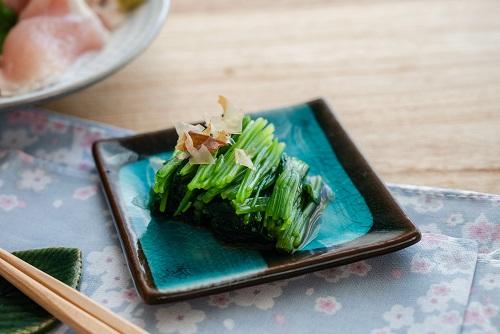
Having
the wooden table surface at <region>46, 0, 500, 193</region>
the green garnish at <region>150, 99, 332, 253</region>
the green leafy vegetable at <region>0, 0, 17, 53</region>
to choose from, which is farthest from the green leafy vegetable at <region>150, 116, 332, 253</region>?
the green leafy vegetable at <region>0, 0, 17, 53</region>

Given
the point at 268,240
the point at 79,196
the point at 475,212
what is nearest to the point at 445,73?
the point at 475,212

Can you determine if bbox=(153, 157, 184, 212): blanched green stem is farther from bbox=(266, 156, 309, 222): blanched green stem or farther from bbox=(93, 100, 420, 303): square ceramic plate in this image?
bbox=(266, 156, 309, 222): blanched green stem

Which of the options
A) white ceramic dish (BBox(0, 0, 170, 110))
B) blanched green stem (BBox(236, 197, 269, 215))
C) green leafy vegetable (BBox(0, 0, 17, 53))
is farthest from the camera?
green leafy vegetable (BBox(0, 0, 17, 53))

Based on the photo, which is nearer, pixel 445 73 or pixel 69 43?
pixel 69 43

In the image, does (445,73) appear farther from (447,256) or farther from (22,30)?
(22,30)

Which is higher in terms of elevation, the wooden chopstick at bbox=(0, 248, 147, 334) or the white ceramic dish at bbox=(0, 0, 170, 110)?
the white ceramic dish at bbox=(0, 0, 170, 110)

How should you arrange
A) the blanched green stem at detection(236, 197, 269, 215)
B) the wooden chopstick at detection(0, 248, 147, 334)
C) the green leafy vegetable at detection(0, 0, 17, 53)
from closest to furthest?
the wooden chopstick at detection(0, 248, 147, 334), the blanched green stem at detection(236, 197, 269, 215), the green leafy vegetable at detection(0, 0, 17, 53)
